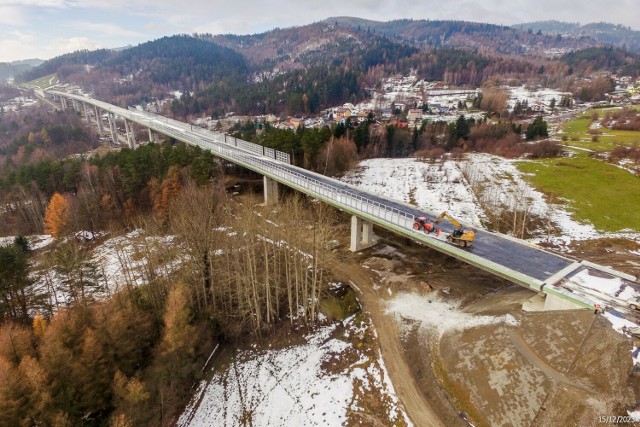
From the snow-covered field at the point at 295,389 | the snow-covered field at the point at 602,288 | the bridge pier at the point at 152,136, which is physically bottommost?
the snow-covered field at the point at 295,389

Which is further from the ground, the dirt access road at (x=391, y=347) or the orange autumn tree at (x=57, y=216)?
the orange autumn tree at (x=57, y=216)

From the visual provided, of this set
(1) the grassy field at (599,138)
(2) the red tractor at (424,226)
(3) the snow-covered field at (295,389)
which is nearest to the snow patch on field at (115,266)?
(3) the snow-covered field at (295,389)

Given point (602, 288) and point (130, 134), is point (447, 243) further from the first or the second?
point (130, 134)

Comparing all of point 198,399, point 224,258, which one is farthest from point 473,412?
point 224,258

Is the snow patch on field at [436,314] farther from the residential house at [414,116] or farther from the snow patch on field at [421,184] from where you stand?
the residential house at [414,116]

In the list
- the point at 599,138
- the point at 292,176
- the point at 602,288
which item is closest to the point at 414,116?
the point at 599,138

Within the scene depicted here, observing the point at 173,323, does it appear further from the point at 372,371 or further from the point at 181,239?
the point at 372,371
